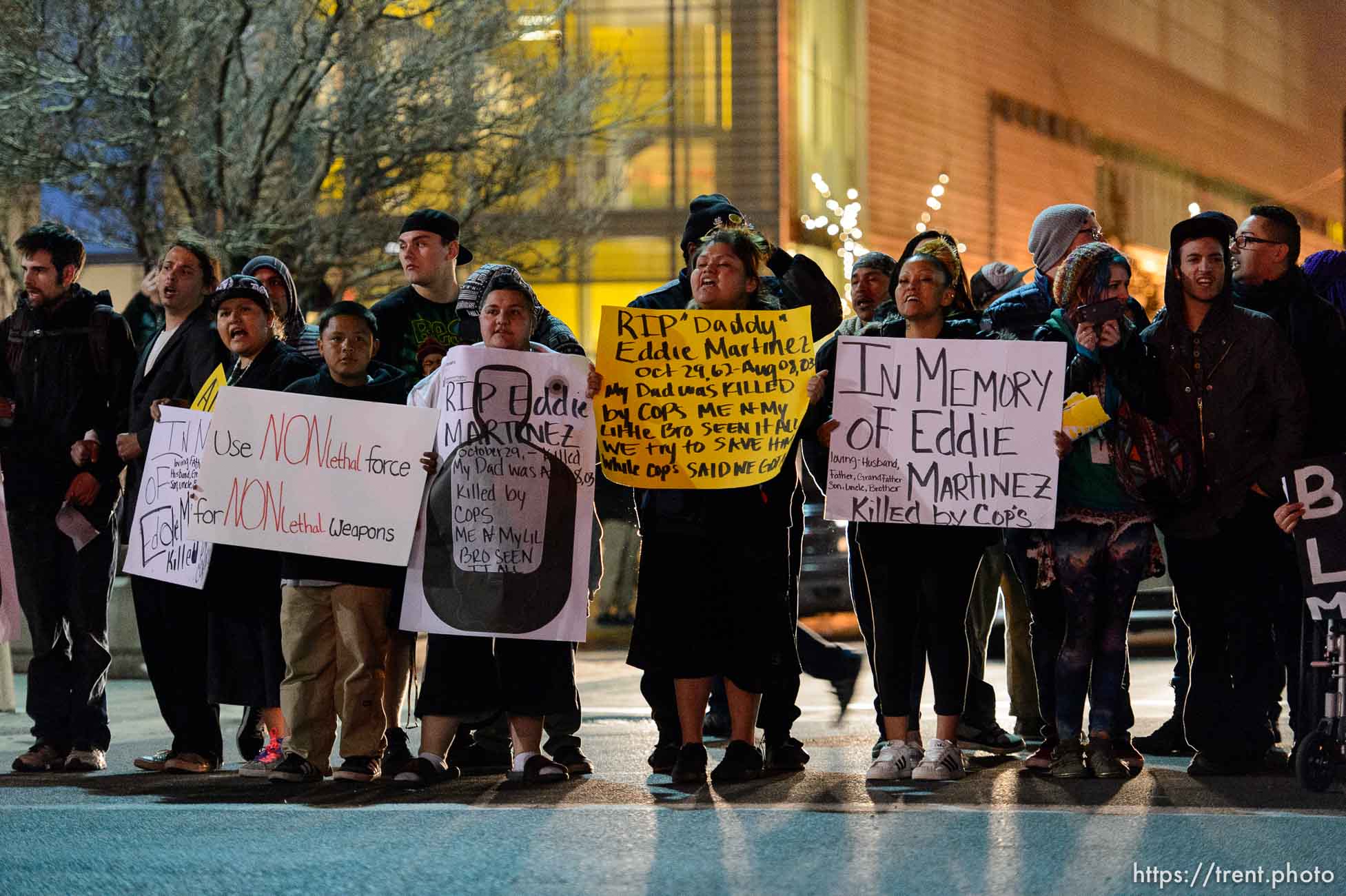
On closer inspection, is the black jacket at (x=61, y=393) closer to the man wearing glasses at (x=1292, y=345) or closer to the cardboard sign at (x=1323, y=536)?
the man wearing glasses at (x=1292, y=345)

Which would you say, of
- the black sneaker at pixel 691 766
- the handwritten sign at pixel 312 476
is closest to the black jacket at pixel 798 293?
the handwritten sign at pixel 312 476

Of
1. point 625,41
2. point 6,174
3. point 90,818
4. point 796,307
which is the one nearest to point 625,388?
point 796,307

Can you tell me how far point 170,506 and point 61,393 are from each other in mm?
746

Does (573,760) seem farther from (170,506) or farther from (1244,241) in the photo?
(1244,241)

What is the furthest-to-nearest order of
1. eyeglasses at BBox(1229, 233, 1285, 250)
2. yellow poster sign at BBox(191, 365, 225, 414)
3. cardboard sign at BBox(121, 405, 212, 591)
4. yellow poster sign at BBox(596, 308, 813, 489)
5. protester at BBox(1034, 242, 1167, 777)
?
1. yellow poster sign at BBox(191, 365, 225, 414)
2. cardboard sign at BBox(121, 405, 212, 591)
3. eyeglasses at BBox(1229, 233, 1285, 250)
4. yellow poster sign at BBox(596, 308, 813, 489)
5. protester at BBox(1034, 242, 1167, 777)

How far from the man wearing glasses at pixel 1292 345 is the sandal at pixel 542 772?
8.67 feet

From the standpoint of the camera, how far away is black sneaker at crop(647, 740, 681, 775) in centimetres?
775

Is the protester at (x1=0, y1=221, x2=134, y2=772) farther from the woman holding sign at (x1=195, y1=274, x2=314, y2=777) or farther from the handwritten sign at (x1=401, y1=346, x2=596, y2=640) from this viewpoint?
the handwritten sign at (x1=401, y1=346, x2=596, y2=640)

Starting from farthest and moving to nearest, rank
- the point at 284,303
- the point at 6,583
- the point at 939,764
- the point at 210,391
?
the point at 284,303, the point at 6,583, the point at 210,391, the point at 939,764

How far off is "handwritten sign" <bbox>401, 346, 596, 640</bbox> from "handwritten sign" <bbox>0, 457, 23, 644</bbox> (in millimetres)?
1835

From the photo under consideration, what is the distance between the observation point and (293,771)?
750 cm

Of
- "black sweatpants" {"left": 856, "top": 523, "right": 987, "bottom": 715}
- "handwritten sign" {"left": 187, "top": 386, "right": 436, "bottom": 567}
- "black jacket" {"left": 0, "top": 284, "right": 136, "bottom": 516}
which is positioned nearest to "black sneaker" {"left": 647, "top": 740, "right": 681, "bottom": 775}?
"black sweatpants" {"left": 856, "top": 523, "right": 987, "bottom": 715}

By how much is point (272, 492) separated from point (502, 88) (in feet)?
47.4

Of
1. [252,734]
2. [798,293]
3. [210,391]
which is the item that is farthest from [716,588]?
[210,391]
